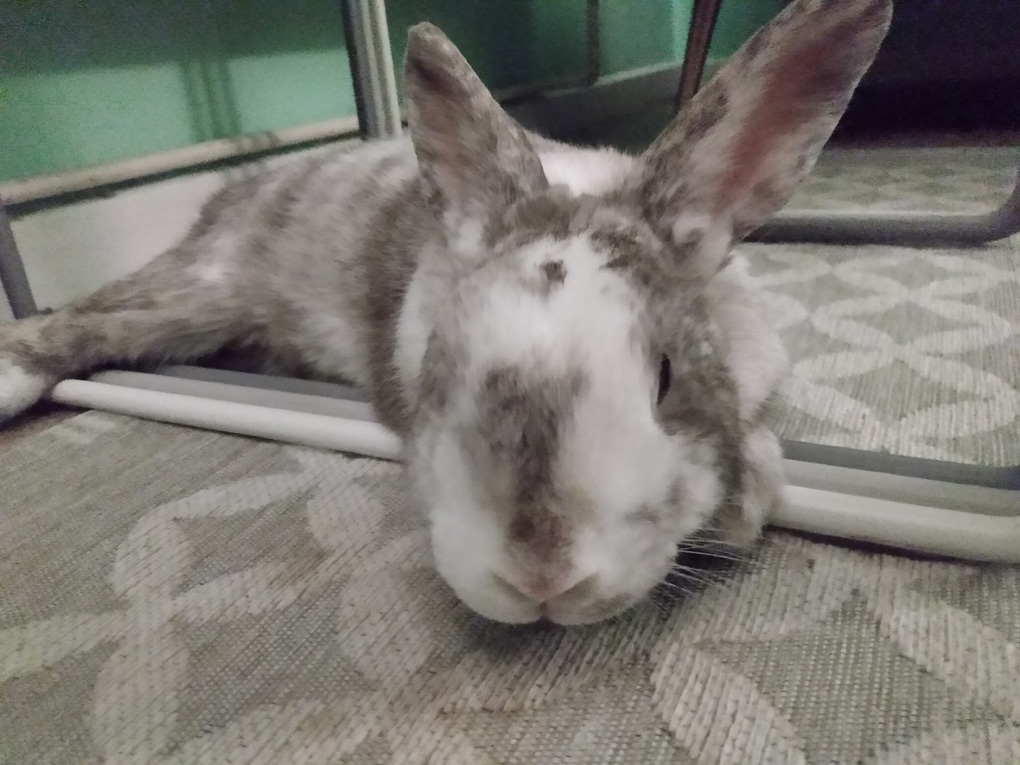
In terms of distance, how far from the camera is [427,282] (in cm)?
105

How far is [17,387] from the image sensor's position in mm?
1264

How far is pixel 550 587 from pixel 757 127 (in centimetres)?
53

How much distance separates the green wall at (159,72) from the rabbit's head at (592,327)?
110cm

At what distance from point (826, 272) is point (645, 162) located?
3.26ft

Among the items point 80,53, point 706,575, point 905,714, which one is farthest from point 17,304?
point 905,714

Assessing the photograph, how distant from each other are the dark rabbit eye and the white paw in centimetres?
107

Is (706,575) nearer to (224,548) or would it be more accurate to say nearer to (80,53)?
(224,548)

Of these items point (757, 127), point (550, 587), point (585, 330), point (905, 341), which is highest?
point (757, 127)

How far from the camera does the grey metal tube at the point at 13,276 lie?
1457mm

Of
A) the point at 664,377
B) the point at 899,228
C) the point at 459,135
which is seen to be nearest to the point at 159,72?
the point at 459,135

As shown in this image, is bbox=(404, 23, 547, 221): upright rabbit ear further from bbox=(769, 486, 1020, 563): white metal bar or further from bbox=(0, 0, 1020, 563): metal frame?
bbox=(769, 486, 1020, 563): white metal bar

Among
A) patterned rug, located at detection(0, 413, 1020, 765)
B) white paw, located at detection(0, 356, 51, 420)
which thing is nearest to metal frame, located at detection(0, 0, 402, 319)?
white paw, located at detection(0, 356, 51, 420)

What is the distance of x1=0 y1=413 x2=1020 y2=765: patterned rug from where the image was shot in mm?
627

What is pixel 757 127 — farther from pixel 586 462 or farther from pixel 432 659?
pixel 432 659
